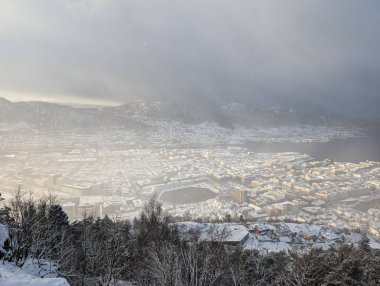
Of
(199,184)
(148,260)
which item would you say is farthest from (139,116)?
(148,260)

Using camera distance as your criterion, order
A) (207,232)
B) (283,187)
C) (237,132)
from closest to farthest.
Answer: (207,232) < (283,187) < (237,132)

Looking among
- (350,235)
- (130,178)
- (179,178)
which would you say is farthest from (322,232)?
(130,178)

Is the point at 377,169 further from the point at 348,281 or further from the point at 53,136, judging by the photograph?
the point at 53,136

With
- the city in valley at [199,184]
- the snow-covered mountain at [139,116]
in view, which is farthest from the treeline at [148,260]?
the snow-covered mountain at [139,116]

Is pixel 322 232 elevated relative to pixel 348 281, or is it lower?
lower

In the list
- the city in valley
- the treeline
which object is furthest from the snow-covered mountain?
the treeline

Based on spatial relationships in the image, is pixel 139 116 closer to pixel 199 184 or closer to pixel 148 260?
pixel 199 184

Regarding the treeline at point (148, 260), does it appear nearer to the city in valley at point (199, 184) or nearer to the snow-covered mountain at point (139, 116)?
the city in valley at point (199, 184)

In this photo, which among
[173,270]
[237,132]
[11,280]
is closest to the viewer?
[11,280]

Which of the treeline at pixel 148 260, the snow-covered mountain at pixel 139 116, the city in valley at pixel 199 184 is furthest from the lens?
→ the snow-covered mountain at pixel 139 116

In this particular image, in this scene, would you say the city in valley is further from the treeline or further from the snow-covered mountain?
the snow-covered mountain
